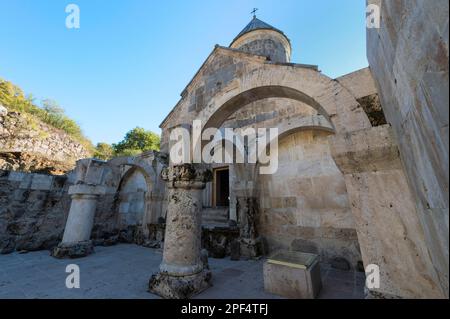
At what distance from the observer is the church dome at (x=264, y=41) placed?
9.52 m

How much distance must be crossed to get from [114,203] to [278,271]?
6.45 metres

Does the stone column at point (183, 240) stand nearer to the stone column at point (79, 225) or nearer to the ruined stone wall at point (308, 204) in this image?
the ruined stone wall at point (308, 204)

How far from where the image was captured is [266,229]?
203 inches

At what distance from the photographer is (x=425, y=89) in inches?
29.2

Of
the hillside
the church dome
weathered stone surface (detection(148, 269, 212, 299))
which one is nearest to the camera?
weathered stone surface (detection(148, 269, 212, 299))

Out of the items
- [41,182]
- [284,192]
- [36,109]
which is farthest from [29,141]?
[284,192]

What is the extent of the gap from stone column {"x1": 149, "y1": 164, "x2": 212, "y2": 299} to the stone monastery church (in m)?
0.01

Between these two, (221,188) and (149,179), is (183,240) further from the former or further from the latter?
(221,188)

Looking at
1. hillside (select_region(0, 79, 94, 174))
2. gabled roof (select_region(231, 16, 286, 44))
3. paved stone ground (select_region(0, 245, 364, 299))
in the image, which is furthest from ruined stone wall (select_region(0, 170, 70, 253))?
gabled roof (select_region(231, 16, 286, 44))

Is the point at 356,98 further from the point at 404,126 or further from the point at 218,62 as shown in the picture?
the point at 218,62

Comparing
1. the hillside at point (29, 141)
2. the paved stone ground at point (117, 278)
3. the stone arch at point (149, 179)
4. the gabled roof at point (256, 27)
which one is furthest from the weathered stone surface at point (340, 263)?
the gabled roof at point (256, 27)

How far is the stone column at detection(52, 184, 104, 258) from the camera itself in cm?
425

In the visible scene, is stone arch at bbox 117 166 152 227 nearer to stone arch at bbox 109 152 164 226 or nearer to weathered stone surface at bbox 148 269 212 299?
stone arch at bbox 109 152 164 226

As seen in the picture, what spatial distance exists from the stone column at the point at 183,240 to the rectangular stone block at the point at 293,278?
888mm
